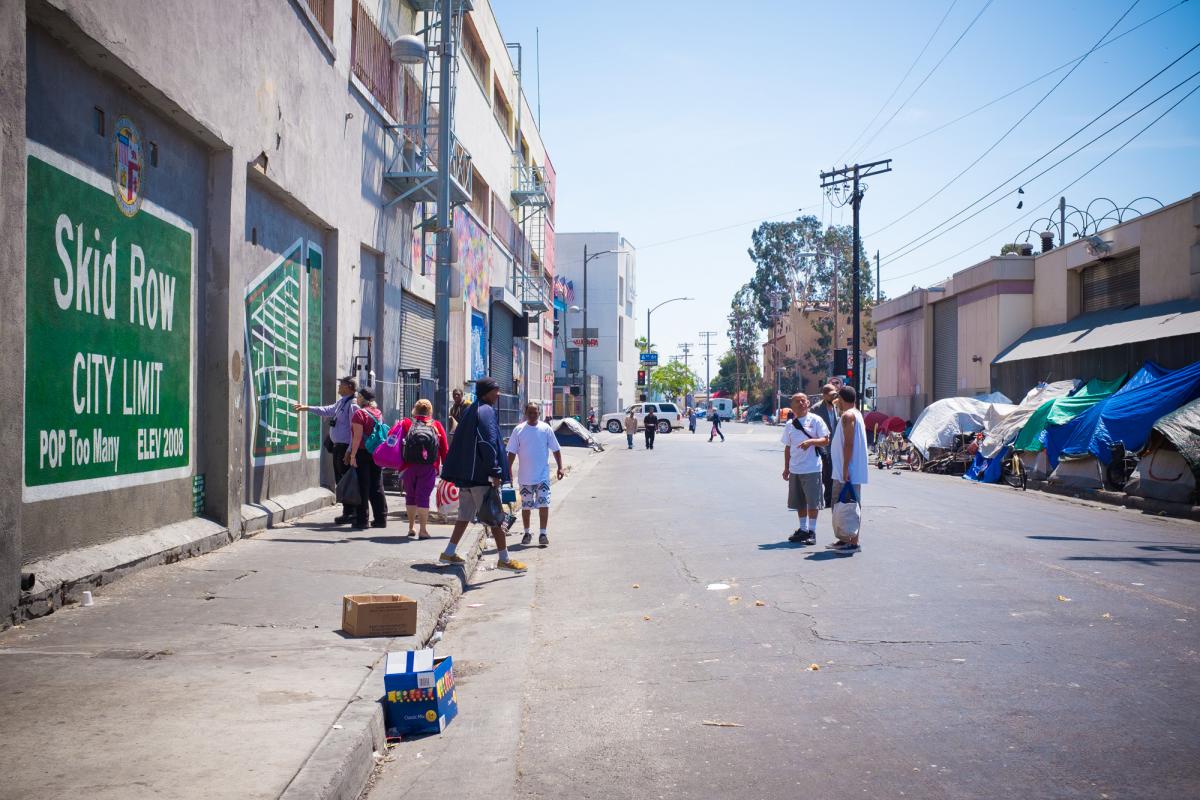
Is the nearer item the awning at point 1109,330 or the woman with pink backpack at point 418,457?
the woman with pink backpack at point 418,457

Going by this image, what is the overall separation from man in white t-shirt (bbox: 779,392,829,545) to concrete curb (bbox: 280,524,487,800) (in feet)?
22.7

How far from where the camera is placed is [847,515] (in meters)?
11.4

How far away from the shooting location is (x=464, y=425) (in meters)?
10.4

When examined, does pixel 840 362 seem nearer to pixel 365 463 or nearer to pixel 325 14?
pixel 325 14

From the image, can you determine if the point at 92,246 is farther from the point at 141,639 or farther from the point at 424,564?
the point at 424,564

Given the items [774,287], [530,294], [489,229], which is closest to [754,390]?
[774,287]

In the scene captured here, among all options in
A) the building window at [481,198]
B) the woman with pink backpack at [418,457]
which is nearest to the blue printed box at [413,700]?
the woman with pink backpack at [418,457]

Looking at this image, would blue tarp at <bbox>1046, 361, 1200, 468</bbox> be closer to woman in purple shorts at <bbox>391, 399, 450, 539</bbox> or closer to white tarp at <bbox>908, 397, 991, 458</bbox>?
white tarp at <bbox>908, 397, 991, 458</bbox>

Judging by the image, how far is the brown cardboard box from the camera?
276 inches

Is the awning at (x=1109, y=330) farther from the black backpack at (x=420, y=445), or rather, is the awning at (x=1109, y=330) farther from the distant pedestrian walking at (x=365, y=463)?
the distant pedestrian walking at (x=365, y=463)

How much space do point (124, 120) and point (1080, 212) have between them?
81.9 feet

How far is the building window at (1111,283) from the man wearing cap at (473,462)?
22.1m

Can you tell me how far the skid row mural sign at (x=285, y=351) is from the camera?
12.7 metres

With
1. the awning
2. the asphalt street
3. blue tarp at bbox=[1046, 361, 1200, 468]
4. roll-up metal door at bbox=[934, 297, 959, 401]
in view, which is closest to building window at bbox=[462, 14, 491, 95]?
blue tarp at bbox=[1046, 361, 1200, 468]
